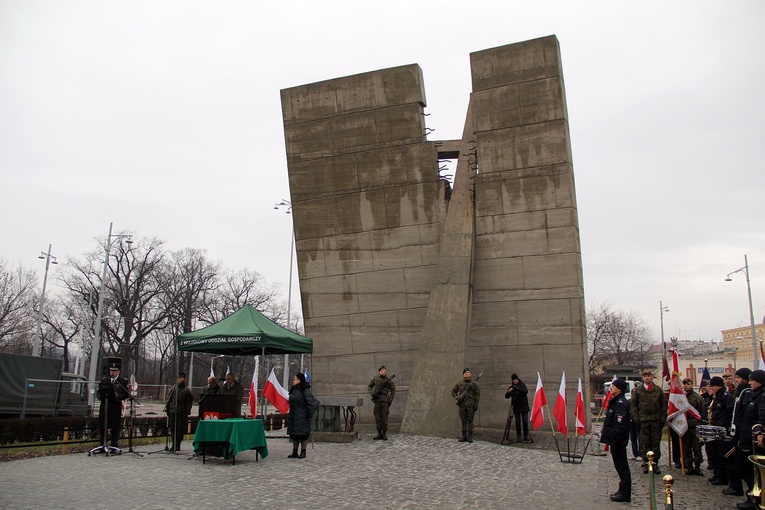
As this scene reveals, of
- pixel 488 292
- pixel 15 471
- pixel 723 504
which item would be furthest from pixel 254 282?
pixel 723 504

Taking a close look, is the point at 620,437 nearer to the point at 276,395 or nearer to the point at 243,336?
the point at 243,336

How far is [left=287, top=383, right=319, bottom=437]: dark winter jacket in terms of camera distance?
12500 millimetres

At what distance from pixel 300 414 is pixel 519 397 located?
565 centimetres

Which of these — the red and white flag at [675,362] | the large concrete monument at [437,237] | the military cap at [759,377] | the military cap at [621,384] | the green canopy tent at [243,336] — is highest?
the large concrete monument at [437,237]

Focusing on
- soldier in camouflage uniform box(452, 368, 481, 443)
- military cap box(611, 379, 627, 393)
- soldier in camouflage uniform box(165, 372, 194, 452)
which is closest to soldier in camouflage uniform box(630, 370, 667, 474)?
military cap box(611, 379, 627, 393)

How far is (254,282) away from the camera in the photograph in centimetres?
6188

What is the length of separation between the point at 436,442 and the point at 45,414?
13.6 metres

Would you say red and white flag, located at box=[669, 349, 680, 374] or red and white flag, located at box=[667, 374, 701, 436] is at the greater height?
red and white flag, located at box=[669, 349, 680, 374]

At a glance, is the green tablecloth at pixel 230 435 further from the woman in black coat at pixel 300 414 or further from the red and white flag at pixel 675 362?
the red and white flag at pixel 675 362

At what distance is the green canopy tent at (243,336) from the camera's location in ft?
42.7

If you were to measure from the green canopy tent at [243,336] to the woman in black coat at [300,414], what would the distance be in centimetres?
106

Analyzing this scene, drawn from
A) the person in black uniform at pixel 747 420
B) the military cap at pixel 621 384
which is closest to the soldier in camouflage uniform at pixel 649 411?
the person in black uniform at pixel 747 420

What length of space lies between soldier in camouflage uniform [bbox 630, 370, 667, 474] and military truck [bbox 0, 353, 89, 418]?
16.0m

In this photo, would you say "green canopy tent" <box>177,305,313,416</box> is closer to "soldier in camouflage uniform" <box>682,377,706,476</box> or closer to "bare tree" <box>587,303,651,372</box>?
"soldier in camouflage uniform" <box>682,377,706,476</box>
